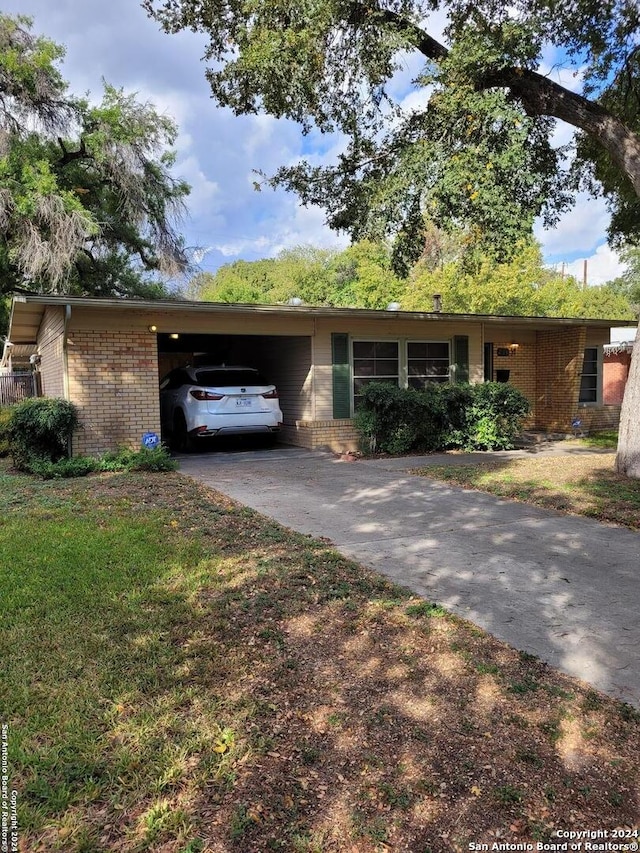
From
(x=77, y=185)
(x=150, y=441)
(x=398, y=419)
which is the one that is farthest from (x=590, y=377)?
(x=77, y=185)

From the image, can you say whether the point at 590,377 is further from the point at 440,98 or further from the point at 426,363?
the point at 440,98

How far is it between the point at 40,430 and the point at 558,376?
1237cm

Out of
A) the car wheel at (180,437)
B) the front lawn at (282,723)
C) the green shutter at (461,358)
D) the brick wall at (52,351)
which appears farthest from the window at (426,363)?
the front lawn at (282,723)

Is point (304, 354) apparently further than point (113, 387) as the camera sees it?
Yes

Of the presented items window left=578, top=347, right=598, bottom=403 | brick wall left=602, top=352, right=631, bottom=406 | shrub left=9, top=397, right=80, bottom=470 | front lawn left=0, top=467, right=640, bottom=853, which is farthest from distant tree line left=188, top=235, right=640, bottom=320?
front lawn left=0, top=467, right=640, bottom=853

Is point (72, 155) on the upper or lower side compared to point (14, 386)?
upper

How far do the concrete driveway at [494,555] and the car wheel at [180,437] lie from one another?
286 cm

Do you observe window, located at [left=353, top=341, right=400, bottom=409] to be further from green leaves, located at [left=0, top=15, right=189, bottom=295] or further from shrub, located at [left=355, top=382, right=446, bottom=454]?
green leaves, located at [left=0, top=15, right=189, bottom=295]

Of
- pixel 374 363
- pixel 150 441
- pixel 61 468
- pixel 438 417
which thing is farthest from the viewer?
pixel 374 363

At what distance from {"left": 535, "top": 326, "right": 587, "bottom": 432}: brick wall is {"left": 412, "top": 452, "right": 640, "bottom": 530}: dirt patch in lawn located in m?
4.87

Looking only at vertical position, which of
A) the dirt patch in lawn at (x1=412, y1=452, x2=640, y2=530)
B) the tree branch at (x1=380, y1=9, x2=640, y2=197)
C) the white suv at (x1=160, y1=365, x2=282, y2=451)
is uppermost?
the tree branch at (x1=380, y1=9, x2=640, y2=197)

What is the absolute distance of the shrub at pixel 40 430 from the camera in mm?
8461

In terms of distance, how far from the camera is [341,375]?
38.7ft

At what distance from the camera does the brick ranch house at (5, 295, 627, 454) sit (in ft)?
31.6
